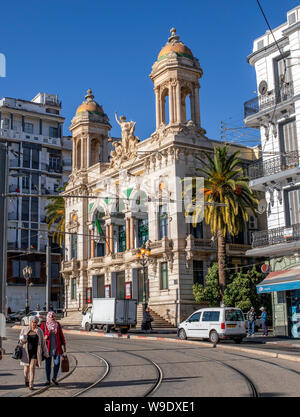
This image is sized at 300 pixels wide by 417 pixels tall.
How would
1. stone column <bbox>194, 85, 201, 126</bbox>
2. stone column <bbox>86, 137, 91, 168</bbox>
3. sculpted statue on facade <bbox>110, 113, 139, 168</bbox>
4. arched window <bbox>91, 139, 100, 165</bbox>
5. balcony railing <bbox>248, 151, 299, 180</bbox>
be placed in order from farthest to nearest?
arched window <bbox>91, 139, 100, 165</bbox>, stone column <bbox>86, 137, 91, 168</bbox>, sculpted statue on facade <bbox>110, 113, 139, 168</bbox>, stone column <bbox>194, 85, 201, 126</bbox>, balcony railing <bbox>248, 151, 299, 180</bbox>

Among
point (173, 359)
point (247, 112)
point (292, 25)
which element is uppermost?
point (292, 25)

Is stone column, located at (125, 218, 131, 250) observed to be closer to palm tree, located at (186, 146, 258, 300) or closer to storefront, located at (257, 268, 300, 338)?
palm tree, located at (186, 146, 258, 300)

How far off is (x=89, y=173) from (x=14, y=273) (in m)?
22.4

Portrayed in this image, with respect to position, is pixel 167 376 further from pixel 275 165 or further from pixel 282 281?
pixel 275 165

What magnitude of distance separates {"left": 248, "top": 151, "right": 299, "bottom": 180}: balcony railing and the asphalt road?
44.8ft

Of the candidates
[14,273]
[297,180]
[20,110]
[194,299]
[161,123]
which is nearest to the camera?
[297,180]

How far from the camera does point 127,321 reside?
3628cm

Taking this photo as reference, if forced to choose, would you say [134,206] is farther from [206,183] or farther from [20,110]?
[20,110]

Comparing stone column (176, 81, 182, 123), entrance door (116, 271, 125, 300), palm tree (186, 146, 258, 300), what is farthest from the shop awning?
entrance door (116, 271, 125, 300)

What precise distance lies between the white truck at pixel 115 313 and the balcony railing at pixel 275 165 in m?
12.4

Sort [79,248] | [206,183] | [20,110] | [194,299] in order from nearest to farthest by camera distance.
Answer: [206,183], [194,299], [79,248], [20,110]

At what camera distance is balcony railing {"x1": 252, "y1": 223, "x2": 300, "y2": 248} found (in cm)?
2928
